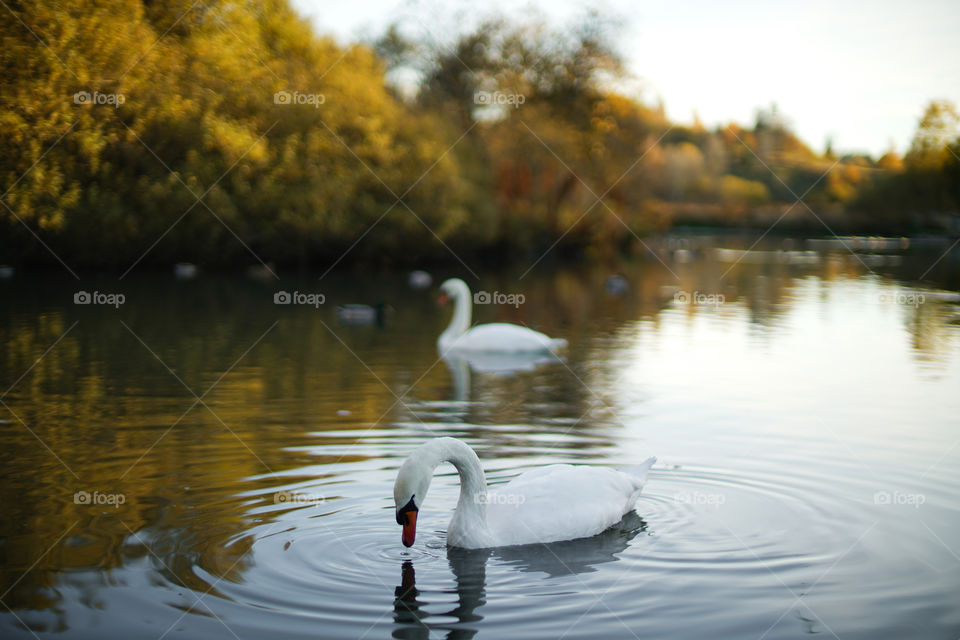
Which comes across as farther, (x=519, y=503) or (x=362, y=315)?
(x=362, y=315)

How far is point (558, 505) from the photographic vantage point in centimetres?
720

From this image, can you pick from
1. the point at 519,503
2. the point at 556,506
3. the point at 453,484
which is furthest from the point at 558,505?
the point at 453,484

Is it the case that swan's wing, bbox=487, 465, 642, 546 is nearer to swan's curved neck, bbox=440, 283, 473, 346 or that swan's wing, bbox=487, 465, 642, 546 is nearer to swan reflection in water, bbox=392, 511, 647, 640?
swan reflection in water, bbox=392, 511, 647, 640

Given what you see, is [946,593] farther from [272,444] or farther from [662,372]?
[662,372]

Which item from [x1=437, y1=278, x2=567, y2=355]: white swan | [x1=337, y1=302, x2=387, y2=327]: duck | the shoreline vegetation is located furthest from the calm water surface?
the shoreline vegetation

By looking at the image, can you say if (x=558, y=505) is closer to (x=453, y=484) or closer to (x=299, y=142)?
(x=453, y=484)

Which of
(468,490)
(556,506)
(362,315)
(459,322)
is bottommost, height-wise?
(556,506)

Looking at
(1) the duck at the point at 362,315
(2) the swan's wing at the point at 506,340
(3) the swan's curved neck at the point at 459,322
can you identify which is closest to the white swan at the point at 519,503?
(2) the swan's wing at the point at 506,340

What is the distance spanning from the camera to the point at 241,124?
31.9 metres

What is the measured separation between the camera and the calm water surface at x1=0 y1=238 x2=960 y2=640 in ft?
19.5

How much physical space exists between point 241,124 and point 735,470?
85.1 ft

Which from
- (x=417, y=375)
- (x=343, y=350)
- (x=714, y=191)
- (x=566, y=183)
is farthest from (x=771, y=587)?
(x=714, y=191)

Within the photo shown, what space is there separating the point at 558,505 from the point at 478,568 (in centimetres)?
87

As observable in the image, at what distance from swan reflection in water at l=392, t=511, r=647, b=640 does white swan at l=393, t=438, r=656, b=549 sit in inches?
2.7
